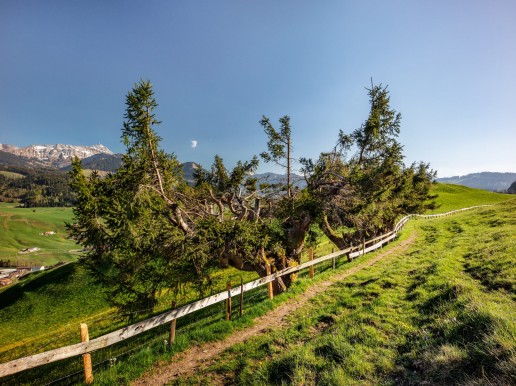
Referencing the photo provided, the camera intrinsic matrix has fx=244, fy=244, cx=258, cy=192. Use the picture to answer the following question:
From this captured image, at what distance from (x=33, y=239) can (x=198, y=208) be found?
173379 millimetres

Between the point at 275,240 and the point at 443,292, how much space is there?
871 centimetres

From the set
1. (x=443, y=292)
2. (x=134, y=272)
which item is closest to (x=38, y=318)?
(x=134, y=272)

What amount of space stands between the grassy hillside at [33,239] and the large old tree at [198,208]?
420 feet

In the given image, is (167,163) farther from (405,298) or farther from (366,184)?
(405,298)

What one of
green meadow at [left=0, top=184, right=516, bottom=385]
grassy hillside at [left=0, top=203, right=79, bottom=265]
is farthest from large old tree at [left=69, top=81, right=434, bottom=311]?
grassy hillside at [left=0, top=203, right=79, bottom=265]

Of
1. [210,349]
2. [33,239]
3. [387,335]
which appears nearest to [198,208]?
[210,349]

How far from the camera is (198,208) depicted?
15844mm

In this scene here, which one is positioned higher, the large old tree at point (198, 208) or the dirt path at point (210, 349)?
the large old tree at point (198, 208)

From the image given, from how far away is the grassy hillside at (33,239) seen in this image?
115 m

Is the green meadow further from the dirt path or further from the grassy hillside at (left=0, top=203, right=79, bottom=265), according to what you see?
the grassy hillside at (left=0, top=203, right=79, bottom=265)

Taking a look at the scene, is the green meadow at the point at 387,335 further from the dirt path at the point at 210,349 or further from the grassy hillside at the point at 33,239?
the grassy hillside at the point at 33,239

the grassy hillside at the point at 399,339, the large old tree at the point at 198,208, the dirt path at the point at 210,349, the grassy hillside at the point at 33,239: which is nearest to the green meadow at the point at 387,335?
the grassy hillside at the point at 399,339

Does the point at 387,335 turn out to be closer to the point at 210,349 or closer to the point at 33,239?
the point at 210,349

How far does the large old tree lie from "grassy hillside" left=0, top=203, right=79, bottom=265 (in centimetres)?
12787
